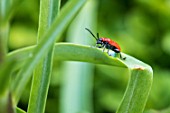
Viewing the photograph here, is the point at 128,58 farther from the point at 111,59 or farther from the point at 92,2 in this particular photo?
the point at 92,2

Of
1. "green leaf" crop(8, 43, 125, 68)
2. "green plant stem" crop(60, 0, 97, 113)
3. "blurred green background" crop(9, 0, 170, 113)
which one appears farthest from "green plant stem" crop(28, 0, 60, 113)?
"blurred green background" crop(9, 0, 170, 113)

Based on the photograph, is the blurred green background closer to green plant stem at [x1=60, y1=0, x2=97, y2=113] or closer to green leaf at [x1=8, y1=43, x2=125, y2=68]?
green plant stem at [x1=60, y1=0, x2=97, y2=113]

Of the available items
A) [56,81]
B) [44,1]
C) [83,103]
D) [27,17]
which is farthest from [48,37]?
[27,17]

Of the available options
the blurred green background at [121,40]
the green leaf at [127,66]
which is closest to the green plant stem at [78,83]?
the blurred green background at [121,40]

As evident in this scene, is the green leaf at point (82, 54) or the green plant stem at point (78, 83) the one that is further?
the green plant stem at point (78, 83)

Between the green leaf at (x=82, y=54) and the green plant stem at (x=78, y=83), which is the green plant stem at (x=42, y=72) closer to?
the green leaf at (x=82, y=54)
